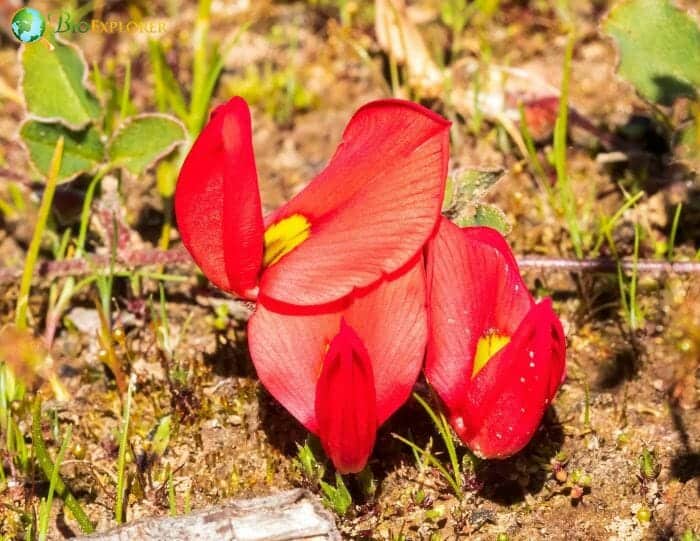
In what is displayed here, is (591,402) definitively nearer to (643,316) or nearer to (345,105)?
(643,316)

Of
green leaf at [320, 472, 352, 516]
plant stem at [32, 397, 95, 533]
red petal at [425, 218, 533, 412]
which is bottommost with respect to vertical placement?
green leaf at [320, 472, 352, 516]

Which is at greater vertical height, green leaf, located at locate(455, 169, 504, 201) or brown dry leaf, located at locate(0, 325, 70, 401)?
green leaf, located at locate(455, 169, 504, 201)

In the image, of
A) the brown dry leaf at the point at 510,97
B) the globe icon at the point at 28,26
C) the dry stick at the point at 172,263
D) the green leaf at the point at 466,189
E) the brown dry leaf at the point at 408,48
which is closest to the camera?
the green leaf at the point at 466,189

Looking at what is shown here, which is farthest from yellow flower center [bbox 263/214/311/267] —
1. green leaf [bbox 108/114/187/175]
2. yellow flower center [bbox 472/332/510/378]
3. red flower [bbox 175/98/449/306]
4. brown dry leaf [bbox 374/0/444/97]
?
brown dry leaf [bbox 374/0/444/97]

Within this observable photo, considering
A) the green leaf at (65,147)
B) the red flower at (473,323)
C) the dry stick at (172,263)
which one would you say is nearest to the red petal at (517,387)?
the red flower at (473,323)

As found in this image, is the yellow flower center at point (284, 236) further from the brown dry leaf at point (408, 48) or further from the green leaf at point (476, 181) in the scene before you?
the brown dry leaf at point (408, 48)

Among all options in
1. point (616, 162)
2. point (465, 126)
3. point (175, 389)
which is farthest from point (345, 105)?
point (175, 389)

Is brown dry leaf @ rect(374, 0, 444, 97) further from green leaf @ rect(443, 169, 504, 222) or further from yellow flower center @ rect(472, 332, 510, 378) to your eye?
yellow flower center @ rect(472, 332, 510, 378)
